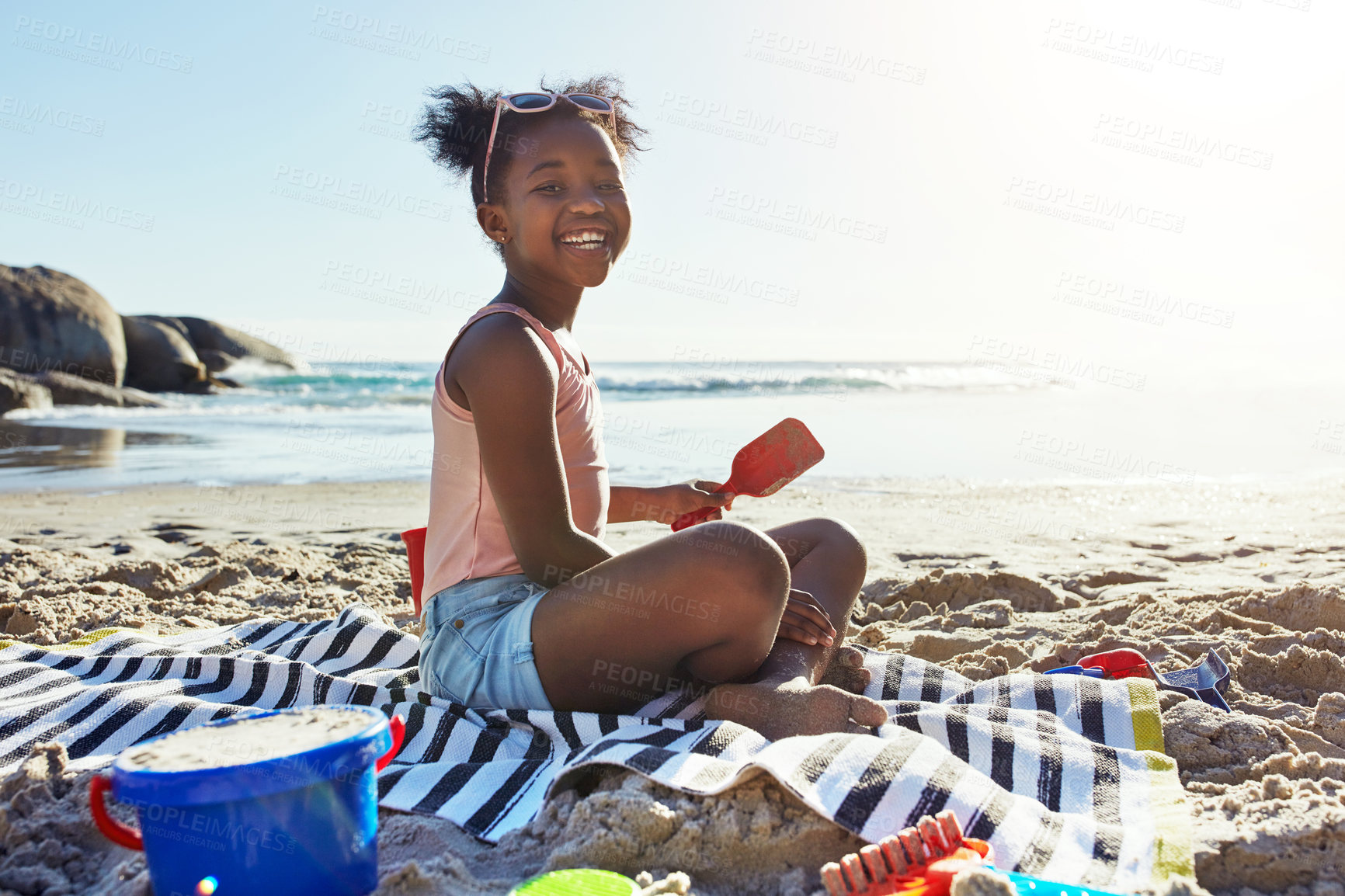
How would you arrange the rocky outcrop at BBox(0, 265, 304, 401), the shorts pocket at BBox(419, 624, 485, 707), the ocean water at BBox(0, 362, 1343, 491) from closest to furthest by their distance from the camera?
the shorts pocket at BBox(419, 624, 485, 707) < the ocean water at BBox(0, 362, 1343, 491) < the rocky outcrop at BBox(0, 265, 304, 401)

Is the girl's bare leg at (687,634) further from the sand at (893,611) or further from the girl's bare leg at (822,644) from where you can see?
the sand at (893,611)

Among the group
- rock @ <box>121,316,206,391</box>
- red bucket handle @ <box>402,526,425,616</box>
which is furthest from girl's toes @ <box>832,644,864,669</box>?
rock @ <box>121,316,206,391</box>

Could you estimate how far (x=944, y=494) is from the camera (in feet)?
18.5

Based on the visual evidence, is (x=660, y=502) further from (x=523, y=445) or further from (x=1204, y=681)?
(x=1204, y=681)

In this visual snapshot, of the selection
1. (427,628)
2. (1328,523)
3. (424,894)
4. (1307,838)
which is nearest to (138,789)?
(424,894)

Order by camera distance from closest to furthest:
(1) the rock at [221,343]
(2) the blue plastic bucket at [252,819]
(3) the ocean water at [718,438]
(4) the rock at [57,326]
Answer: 1. (2) the blue plastic bucket at [252,819]
2. (3) the ocean water at [718,438]
3. (4) the rock at [57,326]
4. (1) the rock at [221,343]

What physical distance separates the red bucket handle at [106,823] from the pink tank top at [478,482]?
2.68ft

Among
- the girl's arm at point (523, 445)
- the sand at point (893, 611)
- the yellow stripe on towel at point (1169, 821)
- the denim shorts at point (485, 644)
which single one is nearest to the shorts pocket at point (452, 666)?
the denim shorts at point (485, 644)

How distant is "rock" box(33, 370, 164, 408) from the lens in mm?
11008

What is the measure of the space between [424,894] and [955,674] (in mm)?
1383

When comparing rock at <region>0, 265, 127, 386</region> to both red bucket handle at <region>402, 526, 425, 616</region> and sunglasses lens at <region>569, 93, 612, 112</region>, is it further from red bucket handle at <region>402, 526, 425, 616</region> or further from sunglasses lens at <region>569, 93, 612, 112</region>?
sunglasses lens at <region>569, 93, 612, 112</region>

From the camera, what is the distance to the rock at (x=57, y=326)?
41.1 ft

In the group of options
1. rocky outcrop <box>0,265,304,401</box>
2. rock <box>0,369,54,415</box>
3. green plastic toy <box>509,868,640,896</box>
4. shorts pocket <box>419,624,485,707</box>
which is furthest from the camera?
rocky outcrop <box>0,265,304,401</box>

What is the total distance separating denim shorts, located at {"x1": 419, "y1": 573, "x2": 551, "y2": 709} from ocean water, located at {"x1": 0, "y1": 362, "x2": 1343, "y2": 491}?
3.85 meters
